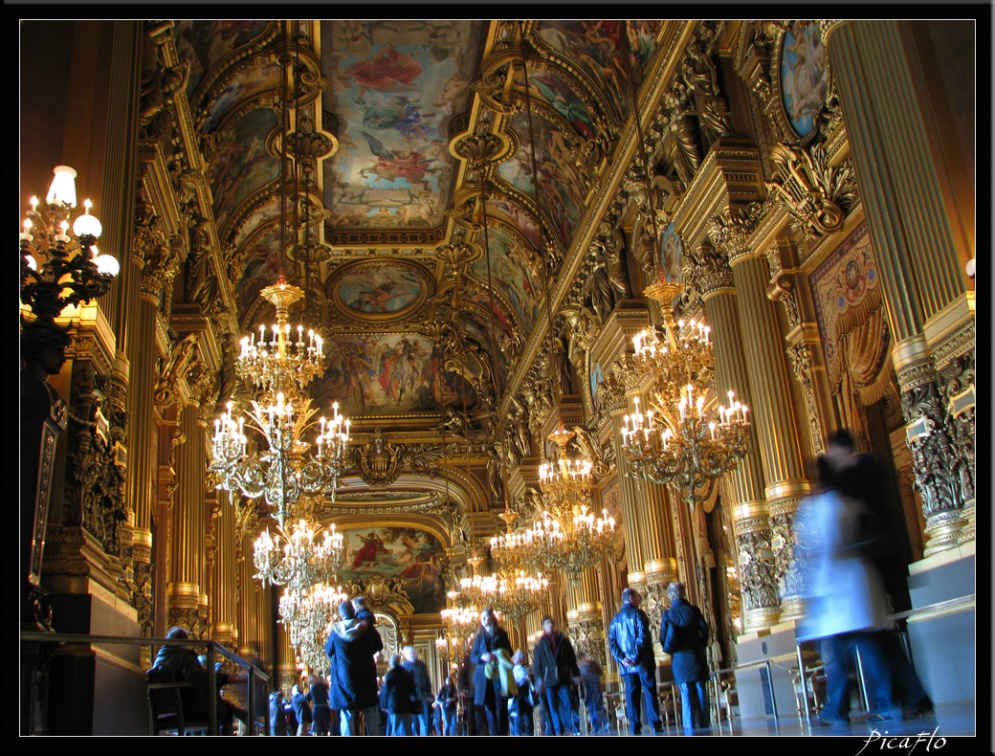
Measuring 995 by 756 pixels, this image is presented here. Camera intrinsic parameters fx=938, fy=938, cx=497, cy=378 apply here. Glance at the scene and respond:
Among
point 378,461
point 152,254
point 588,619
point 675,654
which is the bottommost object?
point 675,654

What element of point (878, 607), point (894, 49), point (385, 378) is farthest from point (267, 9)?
point (385, 378)

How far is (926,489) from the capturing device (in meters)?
5.95

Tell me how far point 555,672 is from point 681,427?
2.48m

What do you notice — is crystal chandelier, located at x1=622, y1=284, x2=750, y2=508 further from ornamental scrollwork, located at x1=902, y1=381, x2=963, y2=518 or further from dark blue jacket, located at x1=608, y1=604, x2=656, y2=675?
ornamental scrollwork, located at x1=902, y1=381, x2=963, y2=518

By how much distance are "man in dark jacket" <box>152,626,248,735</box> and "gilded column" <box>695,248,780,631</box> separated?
5081 millimetres

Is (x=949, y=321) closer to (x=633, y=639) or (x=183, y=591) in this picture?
(x=633, y=639)

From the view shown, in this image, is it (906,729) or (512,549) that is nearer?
(906,729)

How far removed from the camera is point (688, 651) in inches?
297

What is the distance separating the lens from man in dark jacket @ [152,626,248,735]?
20.8ft

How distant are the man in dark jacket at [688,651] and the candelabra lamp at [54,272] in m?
4.93

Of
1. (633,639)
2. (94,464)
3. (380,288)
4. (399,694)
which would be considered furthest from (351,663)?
(380,288)

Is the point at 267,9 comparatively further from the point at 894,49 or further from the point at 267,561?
the point at 267,561

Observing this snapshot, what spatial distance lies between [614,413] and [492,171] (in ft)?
18.0

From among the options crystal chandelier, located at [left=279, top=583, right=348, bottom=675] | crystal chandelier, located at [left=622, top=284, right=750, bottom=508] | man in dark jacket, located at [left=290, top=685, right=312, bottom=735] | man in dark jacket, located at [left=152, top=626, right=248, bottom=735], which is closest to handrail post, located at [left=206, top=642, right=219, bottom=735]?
man in dark jacket, located at [left=152, top=626, right=248, bottom=735]
